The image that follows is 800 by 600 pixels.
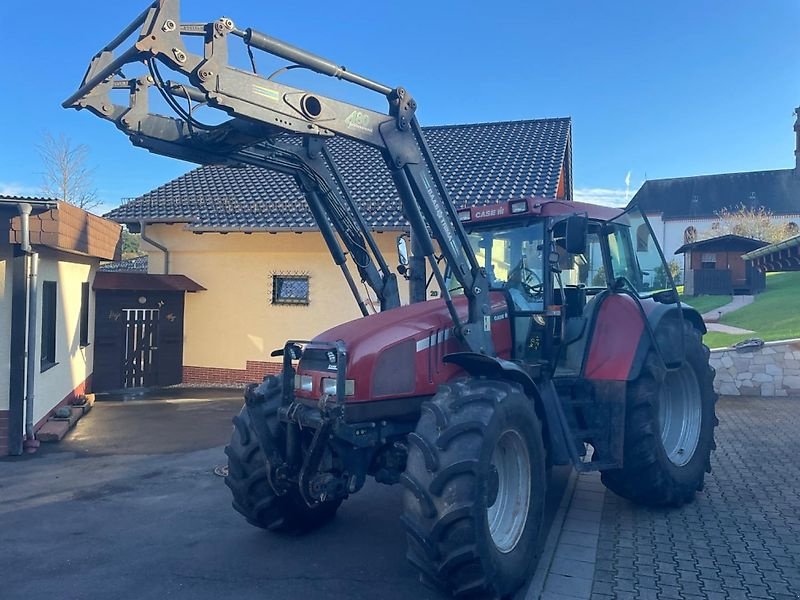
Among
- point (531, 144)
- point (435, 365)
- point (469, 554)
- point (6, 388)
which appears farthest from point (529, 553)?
point (531, 144)

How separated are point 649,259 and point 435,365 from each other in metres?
2.94

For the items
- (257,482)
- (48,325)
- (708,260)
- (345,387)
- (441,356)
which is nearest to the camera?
(345,387)

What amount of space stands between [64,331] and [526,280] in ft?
26.0

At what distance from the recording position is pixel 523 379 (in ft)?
13.9

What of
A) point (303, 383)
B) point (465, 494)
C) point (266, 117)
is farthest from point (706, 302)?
point (266, 117)

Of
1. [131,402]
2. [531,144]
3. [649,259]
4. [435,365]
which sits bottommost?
[131,402]

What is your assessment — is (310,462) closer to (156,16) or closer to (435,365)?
(435,365)

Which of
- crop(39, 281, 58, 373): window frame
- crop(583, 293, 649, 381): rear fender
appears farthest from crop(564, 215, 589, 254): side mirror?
crop(39, 281, 58, 373): window frame

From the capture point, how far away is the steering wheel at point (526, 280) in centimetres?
511

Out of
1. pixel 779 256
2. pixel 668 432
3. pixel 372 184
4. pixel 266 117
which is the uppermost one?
pixel 372 184

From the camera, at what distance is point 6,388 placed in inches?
312

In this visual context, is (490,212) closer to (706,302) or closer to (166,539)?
(166,539)

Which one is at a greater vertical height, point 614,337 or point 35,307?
point 35,307

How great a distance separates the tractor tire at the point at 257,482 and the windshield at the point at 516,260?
193cm
